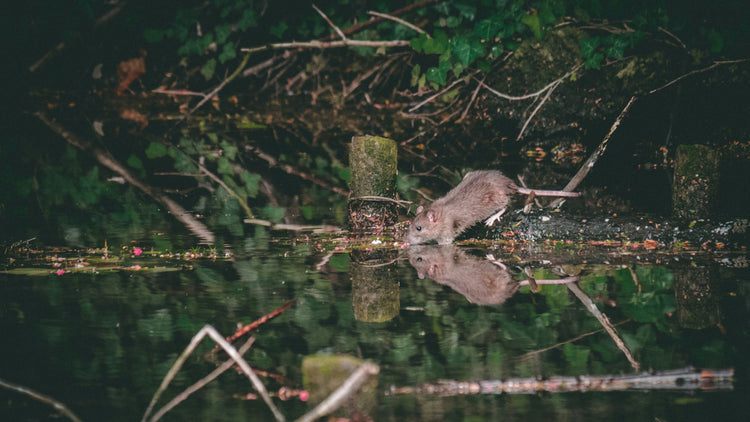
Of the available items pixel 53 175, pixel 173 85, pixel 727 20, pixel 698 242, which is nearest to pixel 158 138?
pixel 53 175

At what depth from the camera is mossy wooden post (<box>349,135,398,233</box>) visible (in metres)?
6.77

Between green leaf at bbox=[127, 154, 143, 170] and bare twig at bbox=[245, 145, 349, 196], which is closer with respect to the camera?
bare twig at bbox=[245, 145, 349, 196]

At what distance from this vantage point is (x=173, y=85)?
56.0 ft

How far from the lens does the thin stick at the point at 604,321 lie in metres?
3.78

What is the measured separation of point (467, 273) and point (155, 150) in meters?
6.83

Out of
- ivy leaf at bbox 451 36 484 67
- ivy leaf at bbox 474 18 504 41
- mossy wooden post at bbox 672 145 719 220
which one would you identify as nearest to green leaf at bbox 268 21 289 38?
ivy leaf at bbox 451 36 484 67

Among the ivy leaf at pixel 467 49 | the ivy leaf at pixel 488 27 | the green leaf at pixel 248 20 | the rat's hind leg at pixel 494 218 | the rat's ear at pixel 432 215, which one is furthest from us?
the green leaf at pixel 248 20

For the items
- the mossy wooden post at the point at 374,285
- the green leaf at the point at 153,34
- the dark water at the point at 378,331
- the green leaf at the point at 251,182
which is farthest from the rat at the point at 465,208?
the green leaf at the point at 153,34

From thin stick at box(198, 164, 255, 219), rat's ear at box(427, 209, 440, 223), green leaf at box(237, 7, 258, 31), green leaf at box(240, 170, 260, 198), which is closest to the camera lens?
rat's ear at box(427, 209, 440, 223)

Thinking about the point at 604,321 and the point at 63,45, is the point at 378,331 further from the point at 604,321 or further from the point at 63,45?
the point at 63,45

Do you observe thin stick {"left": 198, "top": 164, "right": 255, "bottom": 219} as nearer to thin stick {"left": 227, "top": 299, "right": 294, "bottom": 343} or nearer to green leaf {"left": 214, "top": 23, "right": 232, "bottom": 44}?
thin stick {"left": 227, "top": 299, "right": 294, "bottom": 343}

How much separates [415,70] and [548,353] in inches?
365

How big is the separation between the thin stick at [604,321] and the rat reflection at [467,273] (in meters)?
0.24

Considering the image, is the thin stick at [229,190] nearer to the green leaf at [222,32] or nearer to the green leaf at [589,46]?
the green leaf at [589,46]
